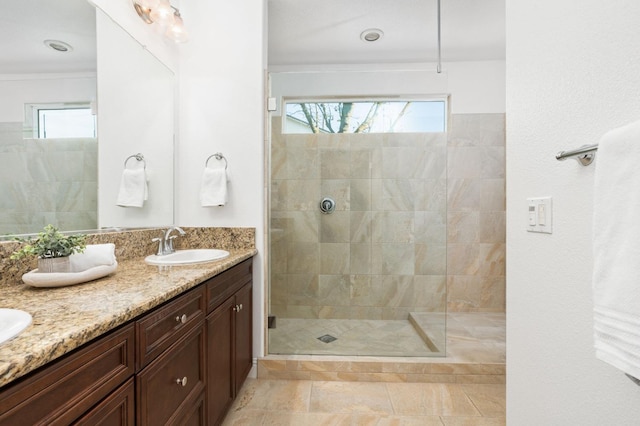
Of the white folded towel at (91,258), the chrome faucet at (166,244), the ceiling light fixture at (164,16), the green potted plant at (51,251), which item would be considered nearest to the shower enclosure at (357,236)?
the chrome faucet at (166,244)

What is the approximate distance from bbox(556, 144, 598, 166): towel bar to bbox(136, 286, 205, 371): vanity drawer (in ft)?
3.98

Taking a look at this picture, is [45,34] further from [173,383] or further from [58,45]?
[173,383]

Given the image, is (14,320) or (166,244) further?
(166,244)

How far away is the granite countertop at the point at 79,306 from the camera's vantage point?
1.68 feet

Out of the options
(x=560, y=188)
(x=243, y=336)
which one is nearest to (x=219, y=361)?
(x=243, y=336)

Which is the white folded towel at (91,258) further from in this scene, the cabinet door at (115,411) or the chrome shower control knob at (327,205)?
the chrome shower control knob at (327,205)

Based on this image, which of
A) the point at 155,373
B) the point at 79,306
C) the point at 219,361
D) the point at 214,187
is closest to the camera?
the point at 79,306

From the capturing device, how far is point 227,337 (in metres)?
1.48

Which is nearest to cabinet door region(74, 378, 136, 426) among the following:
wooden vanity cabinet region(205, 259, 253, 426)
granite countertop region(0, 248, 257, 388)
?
granite countertop region(0, 248, 257, 388)

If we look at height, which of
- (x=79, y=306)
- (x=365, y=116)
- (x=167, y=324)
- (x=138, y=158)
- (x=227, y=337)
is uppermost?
(x=365, y=116)

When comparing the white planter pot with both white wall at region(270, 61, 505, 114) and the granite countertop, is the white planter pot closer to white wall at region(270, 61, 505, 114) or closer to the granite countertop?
the granite countertop

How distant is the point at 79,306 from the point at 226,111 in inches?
62.5

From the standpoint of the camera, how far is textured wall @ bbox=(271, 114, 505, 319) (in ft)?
7.54

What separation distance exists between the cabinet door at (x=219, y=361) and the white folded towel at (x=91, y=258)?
0.47 metres
